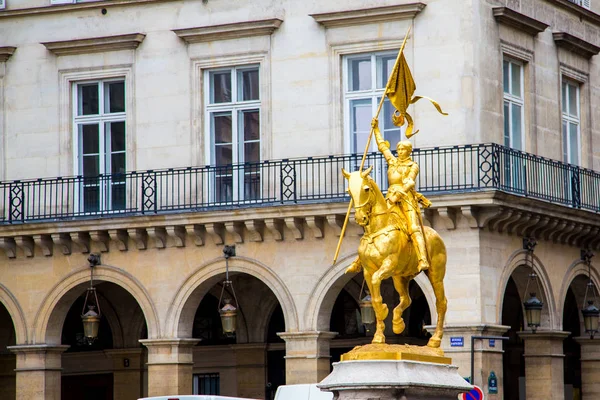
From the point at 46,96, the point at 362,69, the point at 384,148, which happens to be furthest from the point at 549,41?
the point at 384,148

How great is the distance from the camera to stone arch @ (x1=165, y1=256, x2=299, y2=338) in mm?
32156

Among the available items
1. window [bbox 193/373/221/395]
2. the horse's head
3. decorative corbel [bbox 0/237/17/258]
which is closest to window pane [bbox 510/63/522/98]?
window [bbox 193/373/221/395]

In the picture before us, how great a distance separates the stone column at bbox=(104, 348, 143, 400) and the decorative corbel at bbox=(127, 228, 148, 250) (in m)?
4.29

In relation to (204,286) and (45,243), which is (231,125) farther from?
(45,243)

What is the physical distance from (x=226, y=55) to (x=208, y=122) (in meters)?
1.31

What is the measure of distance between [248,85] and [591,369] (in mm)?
8613

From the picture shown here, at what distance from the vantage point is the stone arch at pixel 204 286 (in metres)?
32.2

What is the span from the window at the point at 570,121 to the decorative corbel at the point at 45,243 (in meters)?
9.94

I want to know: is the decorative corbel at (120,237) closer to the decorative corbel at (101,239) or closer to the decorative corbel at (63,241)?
the decorative corbel at (101,239)

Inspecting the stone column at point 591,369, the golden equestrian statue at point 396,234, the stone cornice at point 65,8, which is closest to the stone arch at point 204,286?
the stone cornice at point 65,8

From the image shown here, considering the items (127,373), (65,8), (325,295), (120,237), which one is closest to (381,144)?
(325,295)

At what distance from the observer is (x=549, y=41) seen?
112 ft

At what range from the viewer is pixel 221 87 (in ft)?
110

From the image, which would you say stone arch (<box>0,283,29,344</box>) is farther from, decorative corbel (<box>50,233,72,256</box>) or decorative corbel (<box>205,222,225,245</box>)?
decorative corbel (<box>205,222,225,245</box>)
